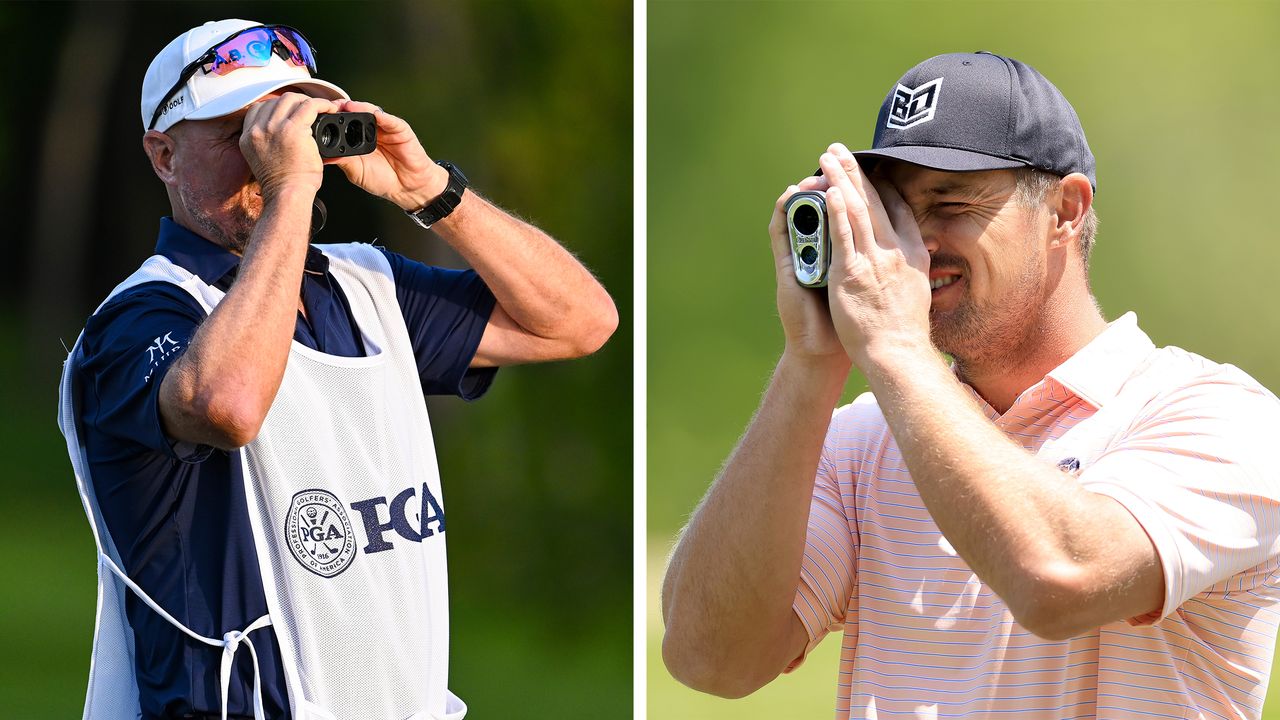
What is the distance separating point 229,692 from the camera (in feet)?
5.80

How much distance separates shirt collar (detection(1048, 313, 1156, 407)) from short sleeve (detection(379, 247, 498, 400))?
113 cm

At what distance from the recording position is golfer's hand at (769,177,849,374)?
142 cm

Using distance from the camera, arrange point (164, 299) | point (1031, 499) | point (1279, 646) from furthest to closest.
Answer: point (1279, 646)
point (164, 299)
point (1031, 499)

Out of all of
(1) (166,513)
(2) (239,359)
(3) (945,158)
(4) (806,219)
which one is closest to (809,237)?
(4) (806,219)

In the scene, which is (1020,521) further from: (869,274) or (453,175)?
(453,175)

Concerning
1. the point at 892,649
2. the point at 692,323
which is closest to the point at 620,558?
the point at 692,323

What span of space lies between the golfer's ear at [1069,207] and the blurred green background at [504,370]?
7.62 ft

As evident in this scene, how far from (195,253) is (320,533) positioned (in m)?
0.51

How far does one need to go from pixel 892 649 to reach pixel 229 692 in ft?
3.10

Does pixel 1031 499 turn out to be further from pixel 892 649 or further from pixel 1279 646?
pixel 1279 646

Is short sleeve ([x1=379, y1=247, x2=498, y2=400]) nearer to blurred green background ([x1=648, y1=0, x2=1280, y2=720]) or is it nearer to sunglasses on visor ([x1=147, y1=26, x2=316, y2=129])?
sunglasses on visor ([x1=147, y1=26, x2=316, y2=129])

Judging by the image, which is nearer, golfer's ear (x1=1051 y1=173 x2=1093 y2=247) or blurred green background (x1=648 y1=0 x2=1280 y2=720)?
golfer's ear (x1=1051 y1=173 x2=1093 y2=247)

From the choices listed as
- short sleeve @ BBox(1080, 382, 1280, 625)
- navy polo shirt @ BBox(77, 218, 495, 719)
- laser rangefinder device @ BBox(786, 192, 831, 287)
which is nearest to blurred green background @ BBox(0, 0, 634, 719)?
navy polo shirt @ BBox(77, 218, 495, 719)

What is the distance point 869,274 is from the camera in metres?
1.36
